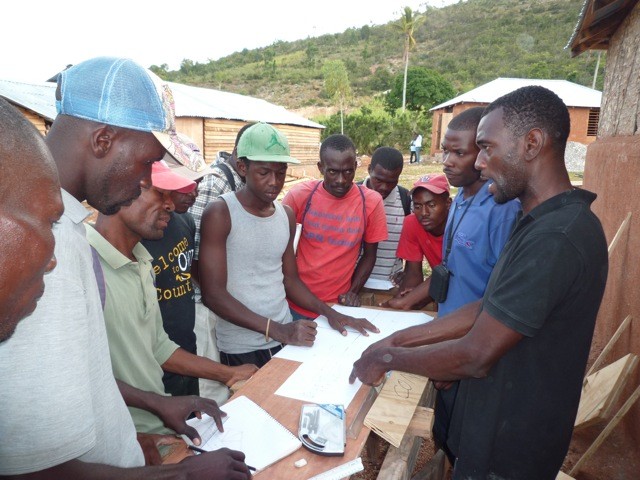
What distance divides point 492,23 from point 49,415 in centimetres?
6408

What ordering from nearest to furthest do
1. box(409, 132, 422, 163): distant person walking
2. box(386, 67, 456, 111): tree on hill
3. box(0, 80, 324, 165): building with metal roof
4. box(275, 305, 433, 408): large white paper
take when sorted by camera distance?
box(275, 305, 433, 408): large white paper → box(0, 80, 324, 165): building with metal roof → box(409, 132, 422, 163): distant person walking → box(386, 67, 456, 111): tree on hill

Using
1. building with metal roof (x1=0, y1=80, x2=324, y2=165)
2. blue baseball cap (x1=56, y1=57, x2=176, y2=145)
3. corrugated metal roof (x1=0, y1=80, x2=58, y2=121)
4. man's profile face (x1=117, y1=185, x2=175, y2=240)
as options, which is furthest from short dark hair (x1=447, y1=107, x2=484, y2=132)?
corrugated metal roof (x1=0, y1=80, x2=58, y2=121)

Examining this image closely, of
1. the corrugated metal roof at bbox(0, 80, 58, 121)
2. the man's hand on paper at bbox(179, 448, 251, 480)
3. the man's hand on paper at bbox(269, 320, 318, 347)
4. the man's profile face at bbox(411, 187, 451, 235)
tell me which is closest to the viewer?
the man's hand on paper at bbox(179, 448, 251, 480)

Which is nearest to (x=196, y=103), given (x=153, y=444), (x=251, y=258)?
(x=251, y=258)

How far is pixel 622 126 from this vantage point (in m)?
3.54

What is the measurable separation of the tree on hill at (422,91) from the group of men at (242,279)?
1251 inches

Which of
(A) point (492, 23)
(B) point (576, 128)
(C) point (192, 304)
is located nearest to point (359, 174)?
(B) point (576, 128)

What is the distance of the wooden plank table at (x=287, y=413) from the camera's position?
1243mm

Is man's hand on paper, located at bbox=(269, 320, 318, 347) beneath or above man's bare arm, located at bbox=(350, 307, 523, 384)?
→ beneath

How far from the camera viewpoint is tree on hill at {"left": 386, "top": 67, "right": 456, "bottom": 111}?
32.3 meters

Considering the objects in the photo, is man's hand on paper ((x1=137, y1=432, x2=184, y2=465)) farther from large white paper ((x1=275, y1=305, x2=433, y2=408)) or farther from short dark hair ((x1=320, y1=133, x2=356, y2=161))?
short dark hair ((x1=320, y1=133, x2=356, y2=161))

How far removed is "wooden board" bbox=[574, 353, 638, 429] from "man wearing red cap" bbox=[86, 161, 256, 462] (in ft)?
7.57

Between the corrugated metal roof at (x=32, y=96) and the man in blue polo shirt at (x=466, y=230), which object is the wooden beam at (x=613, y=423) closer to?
the man in blue polo shirt at (x=466, y=230)

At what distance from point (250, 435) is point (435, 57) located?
55455mm
